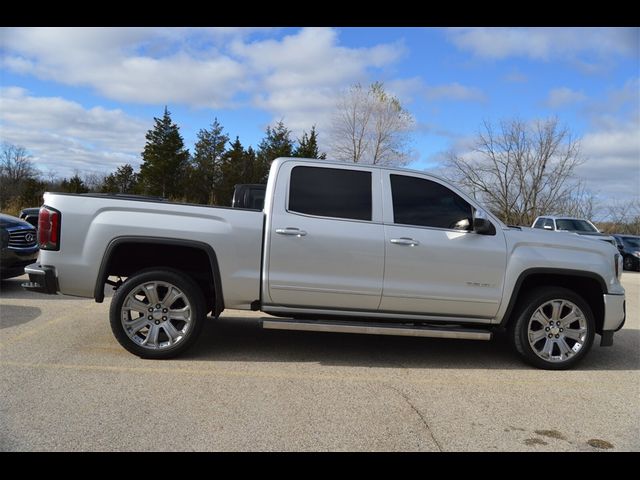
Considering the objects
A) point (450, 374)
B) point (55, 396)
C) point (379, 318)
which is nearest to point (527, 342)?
point (450, 374)

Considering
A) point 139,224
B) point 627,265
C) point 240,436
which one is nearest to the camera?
point 240,436

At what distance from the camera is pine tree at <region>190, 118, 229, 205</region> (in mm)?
46062

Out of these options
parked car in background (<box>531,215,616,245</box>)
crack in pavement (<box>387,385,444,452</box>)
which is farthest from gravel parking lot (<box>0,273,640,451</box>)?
parked car in background (<box>531,215,616,245</box>)

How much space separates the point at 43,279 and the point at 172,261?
119 cm

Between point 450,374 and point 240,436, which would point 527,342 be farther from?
point 240,436

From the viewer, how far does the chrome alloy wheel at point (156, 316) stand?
480 cm

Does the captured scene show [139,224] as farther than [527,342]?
No

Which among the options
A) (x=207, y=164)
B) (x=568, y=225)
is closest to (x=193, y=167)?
(x=207, y=164)

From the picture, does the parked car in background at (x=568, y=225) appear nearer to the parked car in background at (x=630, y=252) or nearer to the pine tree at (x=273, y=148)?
the parked car in background at (x=630, y=252)

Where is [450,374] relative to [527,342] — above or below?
below

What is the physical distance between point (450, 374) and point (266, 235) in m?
2.27

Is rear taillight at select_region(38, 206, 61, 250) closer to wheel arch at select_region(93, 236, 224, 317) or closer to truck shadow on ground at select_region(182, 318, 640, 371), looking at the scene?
wheel arch at select_region(93, 236, 224, 317)

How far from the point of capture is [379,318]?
5.05m

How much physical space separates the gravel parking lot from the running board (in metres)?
0.38
